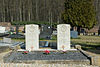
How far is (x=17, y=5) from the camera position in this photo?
49.8 m

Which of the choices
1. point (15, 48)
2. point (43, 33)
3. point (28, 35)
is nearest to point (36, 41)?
point (28, 35)

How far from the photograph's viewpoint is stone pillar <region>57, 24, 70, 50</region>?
1207 cm

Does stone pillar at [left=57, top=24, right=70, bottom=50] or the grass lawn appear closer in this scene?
stone pillar at [left=57, top=24, right=70, bottom=50]

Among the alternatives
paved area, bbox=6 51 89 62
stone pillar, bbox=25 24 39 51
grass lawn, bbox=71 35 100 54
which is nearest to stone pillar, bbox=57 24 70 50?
stone pillar, bbox=25 24 39 51

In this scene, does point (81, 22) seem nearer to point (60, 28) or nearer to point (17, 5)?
point (60, 28)

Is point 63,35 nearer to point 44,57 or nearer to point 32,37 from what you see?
point 32,37

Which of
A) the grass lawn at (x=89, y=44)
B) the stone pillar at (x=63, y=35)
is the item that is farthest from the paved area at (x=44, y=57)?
the grass lawn at (x=89, y=44)

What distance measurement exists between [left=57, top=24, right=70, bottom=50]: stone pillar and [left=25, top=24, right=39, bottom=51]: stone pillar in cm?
146

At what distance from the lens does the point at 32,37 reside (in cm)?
1216

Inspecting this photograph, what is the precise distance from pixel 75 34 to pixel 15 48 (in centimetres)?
1262

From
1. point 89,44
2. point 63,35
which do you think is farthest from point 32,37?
point 89,44

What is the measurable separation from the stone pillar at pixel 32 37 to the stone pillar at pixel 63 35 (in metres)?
1.46

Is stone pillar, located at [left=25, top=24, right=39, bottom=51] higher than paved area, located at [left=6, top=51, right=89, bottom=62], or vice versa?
stone pillar, located at [left=25, top=24, right=39, bottom=51]

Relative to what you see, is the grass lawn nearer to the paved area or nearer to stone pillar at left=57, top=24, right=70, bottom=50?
stone pillar at left=57, top=24, right=70, bottom=50
